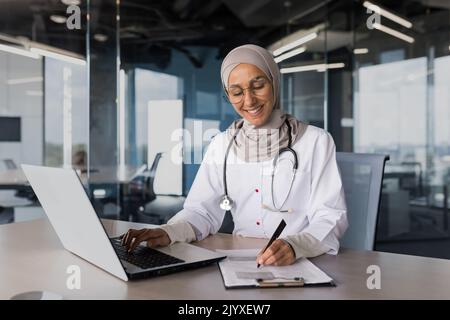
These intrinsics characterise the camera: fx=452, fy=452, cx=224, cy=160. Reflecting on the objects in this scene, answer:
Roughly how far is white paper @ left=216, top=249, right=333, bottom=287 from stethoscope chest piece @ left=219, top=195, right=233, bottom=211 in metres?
0.41

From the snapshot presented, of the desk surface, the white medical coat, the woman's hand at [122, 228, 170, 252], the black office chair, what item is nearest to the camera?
the desk surface

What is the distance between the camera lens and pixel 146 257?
1.06 meters

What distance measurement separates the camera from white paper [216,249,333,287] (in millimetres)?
896

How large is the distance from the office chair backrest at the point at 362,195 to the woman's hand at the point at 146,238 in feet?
2.26

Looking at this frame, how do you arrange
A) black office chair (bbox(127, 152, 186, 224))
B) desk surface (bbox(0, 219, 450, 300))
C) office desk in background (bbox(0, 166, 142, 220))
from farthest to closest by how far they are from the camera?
black office chair (bbox(127, 152, 186, 224))
office desk in background (bbox(0, 166, 142, 220))
desk surface (bbox(0, 219, 450, 300))

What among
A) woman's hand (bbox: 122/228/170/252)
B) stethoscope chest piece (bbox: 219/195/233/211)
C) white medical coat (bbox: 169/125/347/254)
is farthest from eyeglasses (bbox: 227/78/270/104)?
woman's hand (bbox: 122/228/170/252)

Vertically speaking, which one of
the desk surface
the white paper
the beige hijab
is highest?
the beige hijab

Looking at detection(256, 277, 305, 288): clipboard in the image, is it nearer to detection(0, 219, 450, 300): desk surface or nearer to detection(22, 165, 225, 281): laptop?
detection(0, 219, 450, 300): desk surface

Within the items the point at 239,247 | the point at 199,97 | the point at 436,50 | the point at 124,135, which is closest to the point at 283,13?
the point at 199,97

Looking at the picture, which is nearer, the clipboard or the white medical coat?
the clipboard

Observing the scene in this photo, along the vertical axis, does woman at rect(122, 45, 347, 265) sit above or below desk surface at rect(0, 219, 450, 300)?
above

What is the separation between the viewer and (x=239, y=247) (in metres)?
1.25

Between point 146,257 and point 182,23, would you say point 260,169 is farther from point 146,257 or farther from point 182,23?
point 182,23
